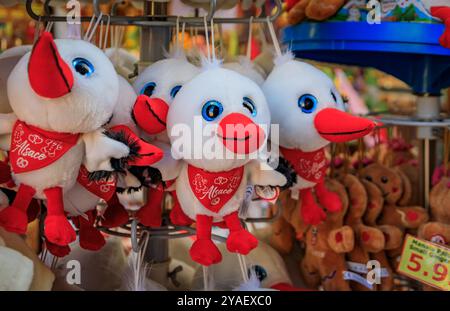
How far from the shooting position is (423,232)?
1.25 meters

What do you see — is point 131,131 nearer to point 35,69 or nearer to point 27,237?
point 35,69

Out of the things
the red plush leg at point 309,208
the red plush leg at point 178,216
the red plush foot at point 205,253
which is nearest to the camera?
the red plush foot at point 205,253

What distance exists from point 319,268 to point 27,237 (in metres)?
0.64

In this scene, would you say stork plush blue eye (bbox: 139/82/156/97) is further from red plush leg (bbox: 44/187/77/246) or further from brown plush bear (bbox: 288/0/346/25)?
brown plush bear (bbox: 288/0/346/25)

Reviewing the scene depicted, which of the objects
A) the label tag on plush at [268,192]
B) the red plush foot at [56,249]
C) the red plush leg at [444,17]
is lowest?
the red plush foot at [56,249]

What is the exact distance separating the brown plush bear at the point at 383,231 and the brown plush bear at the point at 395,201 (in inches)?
0.6

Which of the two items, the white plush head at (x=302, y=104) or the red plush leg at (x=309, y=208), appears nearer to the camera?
the white plush head at (x=302, y=104)

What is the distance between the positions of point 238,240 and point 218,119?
0.65ft

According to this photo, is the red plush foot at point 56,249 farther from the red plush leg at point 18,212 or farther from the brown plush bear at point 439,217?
the brown plush bear at point 439,217

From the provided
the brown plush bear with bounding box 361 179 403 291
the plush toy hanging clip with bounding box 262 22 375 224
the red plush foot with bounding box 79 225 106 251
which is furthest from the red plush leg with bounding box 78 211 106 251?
the brown plush bear with bounding box 361 179 403 291

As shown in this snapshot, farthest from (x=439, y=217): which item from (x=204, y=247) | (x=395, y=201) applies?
(x=204, y=247)

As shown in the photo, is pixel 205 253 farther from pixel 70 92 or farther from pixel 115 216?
pixel 70 92

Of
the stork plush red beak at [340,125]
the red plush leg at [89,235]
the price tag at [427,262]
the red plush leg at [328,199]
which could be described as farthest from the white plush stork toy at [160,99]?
the price tag at [427,262]

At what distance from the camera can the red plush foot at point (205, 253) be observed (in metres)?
0.90
